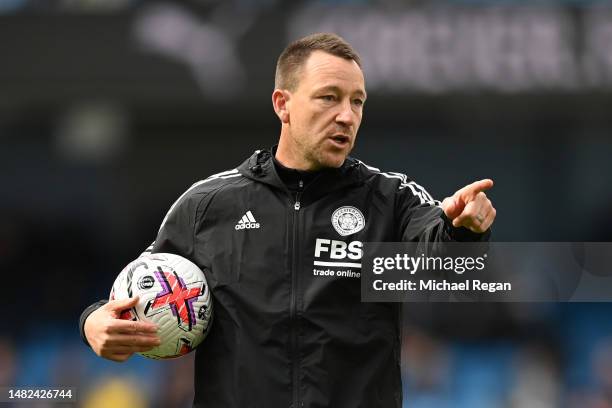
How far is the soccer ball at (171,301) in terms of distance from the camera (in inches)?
152

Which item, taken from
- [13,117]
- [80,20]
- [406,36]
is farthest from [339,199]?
[13,117]

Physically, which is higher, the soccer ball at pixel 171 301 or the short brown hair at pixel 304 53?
the short brown hair at pixel 304 53

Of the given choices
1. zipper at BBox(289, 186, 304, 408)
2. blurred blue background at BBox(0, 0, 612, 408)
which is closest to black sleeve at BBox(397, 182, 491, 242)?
zipper at BBox(289, 186, 304, 408)

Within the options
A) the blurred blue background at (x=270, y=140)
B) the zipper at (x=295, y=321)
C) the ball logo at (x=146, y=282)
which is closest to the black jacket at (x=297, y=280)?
the zipper at (x=295, y=321)

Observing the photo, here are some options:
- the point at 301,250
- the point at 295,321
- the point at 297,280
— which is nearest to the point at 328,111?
the point at 301,250

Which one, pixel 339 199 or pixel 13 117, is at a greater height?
pixel 13 117

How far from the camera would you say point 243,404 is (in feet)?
12.3

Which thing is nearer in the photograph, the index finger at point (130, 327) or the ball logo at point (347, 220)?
the index finger at point (130, 327)

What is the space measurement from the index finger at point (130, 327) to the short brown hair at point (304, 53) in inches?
42.7

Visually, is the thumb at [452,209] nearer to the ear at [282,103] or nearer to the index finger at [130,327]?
the ear at [282,103]

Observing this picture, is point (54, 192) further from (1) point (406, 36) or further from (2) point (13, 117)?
(1) point (406, 36)

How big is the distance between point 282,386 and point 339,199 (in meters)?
0.72

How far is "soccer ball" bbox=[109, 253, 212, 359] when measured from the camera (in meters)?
3.85

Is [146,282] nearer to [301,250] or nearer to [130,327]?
[130,327]
